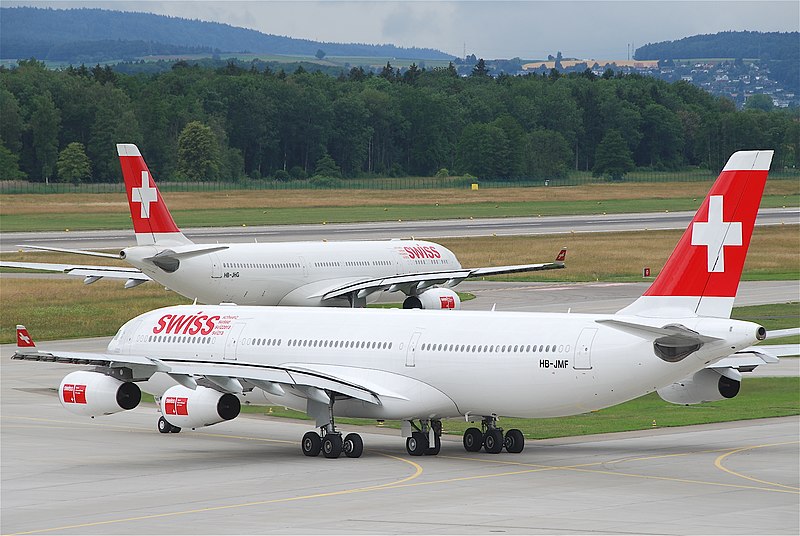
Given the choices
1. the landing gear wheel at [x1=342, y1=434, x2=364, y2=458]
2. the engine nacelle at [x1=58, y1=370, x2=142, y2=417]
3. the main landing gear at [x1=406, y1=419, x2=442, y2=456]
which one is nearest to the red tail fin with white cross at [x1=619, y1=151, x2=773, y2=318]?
the main landing gear at [x1=406, y1=419, x2=442, y2=456]

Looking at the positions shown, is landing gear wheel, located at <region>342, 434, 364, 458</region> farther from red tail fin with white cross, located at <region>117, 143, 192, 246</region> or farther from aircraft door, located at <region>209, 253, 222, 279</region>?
aircraft door, located at <region>209, 253, 222, 279</region>

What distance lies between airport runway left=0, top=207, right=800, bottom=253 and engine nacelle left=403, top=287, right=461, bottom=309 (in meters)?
41.3

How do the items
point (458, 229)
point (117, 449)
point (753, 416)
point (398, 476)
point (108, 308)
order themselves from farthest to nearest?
point (458, 229)
point (108, 308)
point (753, 416)
point (117, 449)
point (398, 476)

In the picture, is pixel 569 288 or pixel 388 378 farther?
pixel 569 288

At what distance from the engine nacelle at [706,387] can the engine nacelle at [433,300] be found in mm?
29251

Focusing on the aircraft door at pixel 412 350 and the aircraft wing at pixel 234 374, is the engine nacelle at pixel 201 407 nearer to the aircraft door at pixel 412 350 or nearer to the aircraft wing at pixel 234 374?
the aircraft wing at pixel 234 374

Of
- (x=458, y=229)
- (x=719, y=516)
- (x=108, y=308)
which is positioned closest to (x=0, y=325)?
(x=108, y=308)

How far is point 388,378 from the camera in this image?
33562 millimetres

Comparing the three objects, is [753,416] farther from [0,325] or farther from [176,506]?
[0,325]

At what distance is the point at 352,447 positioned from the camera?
33.3 metres

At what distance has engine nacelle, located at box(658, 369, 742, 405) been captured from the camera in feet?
111

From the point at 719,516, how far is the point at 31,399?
27.1 meters

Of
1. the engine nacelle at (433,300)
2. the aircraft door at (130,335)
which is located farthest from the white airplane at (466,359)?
the engine nacelle at (433,300)

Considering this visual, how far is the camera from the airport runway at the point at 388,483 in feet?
79.7
